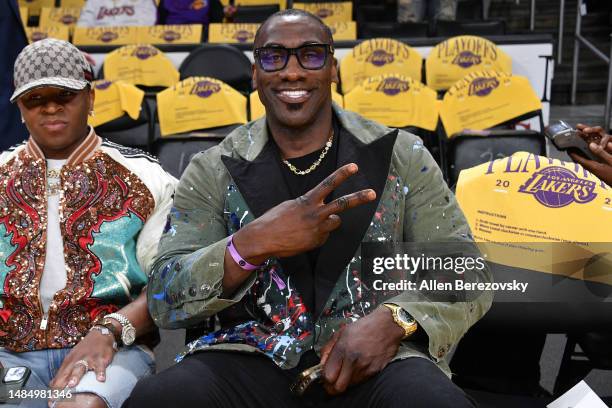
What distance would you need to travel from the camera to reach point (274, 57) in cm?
194

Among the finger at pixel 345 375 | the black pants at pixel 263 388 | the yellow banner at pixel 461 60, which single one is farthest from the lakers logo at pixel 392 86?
the finger at pixel 345 375

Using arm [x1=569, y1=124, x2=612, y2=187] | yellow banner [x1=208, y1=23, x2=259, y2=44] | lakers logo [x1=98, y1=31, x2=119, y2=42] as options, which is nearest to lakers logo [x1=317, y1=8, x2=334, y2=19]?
yellow banner [x1=208, y1=23, x2=259, y2=44]

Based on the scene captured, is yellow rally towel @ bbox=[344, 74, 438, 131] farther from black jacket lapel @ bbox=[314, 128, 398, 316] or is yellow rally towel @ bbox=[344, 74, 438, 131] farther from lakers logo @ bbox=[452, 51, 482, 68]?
black jacket lapel @ bbox=[314, 128, 398, 316]

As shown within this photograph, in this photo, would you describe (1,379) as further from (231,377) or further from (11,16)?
(11,16)

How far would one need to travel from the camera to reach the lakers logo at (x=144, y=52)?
214 inches

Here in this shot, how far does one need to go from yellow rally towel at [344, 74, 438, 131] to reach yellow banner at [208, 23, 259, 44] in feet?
7.50

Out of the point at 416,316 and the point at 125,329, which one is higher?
the point at 416,316

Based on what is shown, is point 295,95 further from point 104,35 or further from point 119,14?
point 119,14

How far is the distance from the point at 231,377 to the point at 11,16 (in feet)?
6.51

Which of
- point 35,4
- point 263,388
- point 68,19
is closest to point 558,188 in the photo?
point 263,388

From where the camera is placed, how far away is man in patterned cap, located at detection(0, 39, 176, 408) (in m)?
2.07

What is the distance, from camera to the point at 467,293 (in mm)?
1809

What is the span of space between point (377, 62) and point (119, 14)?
2956 mm

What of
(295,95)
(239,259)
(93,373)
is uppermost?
(295,95)
